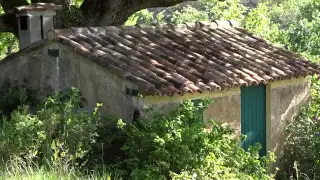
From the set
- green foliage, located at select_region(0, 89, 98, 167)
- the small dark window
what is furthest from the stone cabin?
green foliage, located at select_region(0, 89, 98, 167)

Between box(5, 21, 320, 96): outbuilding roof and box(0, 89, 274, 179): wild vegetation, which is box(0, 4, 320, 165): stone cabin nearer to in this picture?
box(5, 21, 320, 96): outbuilding roof

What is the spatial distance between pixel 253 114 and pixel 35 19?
4.66m

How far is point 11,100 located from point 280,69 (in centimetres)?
501

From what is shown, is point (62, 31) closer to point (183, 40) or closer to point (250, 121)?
point (183, 40)

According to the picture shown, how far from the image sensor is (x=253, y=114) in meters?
10.7

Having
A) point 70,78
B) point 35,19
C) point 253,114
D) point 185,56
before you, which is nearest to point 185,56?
point 185,56

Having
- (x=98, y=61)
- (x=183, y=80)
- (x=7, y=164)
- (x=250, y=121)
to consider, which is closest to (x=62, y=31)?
(x=98, y=61)

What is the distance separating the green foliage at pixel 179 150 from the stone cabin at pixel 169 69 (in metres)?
0.47

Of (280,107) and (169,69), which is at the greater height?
(169,69)

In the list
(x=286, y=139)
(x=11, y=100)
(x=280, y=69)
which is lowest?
(x=286, y=139)

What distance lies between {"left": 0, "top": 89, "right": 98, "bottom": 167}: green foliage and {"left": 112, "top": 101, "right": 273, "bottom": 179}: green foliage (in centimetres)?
56

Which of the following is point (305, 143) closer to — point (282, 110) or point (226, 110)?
point (282, 110)

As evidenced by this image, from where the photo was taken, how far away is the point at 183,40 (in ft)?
35.9

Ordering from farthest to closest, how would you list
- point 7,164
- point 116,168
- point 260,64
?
point 260,64
point 116,168
point 7,164
